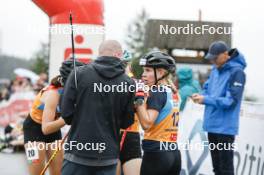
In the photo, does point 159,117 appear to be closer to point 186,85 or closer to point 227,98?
point 227,98

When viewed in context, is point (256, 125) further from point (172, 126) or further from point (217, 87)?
point (172, 126)

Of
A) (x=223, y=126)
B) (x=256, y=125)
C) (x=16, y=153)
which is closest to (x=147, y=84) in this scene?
(x=223, y=126)

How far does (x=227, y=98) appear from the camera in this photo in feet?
23.1

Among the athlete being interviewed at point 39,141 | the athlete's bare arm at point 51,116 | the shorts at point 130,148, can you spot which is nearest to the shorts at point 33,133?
the athlete being interviewed at point 39,141

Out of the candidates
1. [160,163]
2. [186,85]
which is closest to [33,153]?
[160,163]

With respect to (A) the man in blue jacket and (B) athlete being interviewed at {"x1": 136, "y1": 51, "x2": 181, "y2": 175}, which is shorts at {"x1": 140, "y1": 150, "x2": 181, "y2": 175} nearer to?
(B) athlete being interviewed at {"x1": 136, "y1": 51, "x2": 181, "y2": 175}

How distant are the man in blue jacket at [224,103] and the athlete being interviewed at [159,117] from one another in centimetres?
175

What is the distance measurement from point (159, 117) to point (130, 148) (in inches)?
53.0

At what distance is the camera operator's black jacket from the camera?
4.71 metres

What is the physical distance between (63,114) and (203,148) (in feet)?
14.8

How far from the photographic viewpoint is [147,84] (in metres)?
5.45

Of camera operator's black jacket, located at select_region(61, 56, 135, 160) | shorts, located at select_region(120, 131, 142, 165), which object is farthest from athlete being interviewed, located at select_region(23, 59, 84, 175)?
camera operator's black jacket, located at select_region(61, 56, 135, 160)

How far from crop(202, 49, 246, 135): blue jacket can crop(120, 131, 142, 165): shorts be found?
114 centimetres

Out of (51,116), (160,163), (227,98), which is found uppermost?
(227,98)
